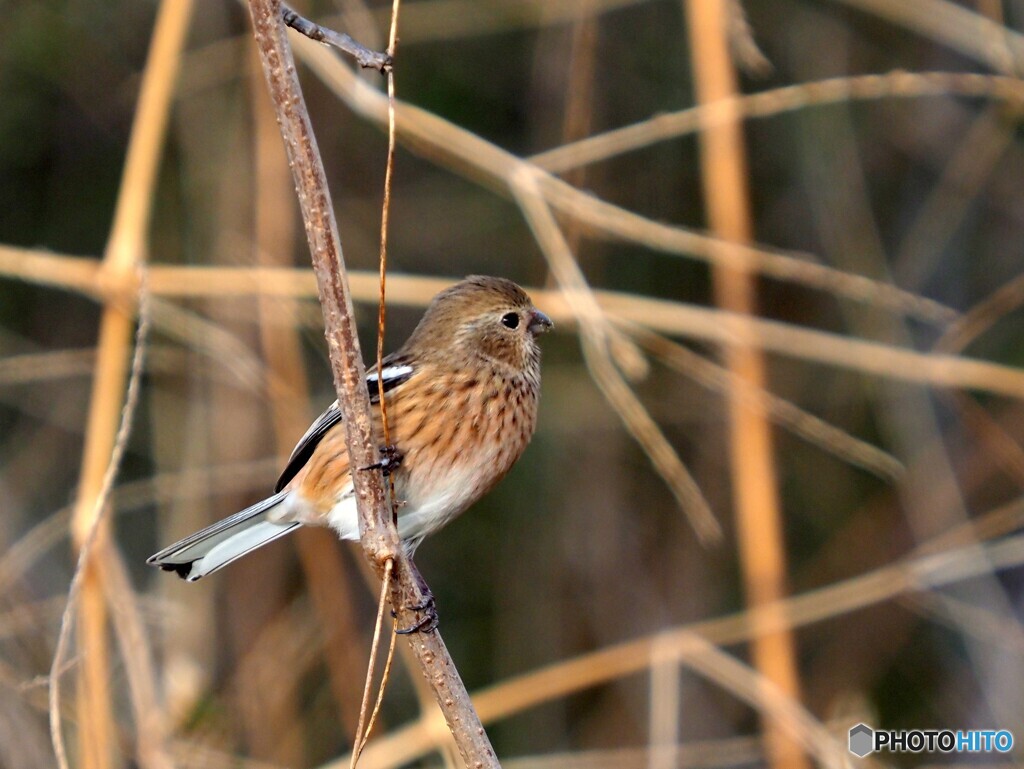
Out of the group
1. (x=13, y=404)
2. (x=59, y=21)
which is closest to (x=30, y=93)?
(x=59, y=21)

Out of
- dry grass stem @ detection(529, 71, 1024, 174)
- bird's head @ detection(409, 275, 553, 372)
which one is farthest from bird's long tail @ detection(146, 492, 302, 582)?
dry grass stem @ detection(529, 71, 1024, 174)

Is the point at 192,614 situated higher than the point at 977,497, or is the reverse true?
the point at 977,497

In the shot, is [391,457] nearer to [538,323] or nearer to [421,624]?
[421,624]

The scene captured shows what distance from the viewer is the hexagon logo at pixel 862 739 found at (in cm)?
431

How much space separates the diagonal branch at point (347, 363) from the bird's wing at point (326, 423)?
4.30 feet

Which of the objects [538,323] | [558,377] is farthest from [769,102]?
[558,377]

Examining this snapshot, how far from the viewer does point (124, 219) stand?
3936 millimetres

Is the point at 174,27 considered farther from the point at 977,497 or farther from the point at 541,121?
the point at 977,497

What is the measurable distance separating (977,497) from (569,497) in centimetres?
224

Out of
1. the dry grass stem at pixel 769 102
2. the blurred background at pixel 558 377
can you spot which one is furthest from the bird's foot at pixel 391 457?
the dry grass stem at pixel 769 102

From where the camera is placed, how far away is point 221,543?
3.84 metres

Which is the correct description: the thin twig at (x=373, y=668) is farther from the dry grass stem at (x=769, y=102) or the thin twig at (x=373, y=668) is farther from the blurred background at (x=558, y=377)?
the blurred background at (x=558, y=377)

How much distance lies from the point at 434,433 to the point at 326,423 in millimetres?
417

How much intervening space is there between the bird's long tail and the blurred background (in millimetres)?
745
